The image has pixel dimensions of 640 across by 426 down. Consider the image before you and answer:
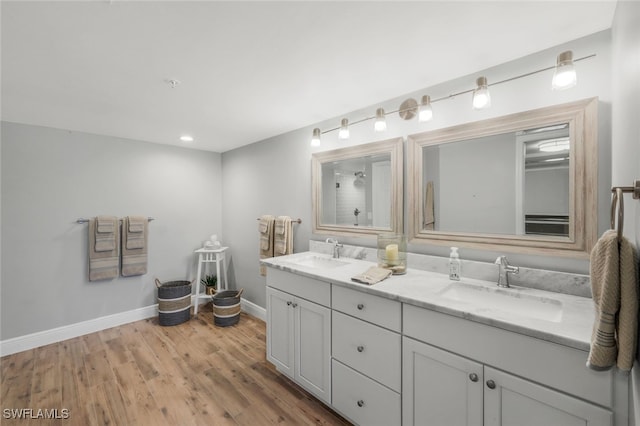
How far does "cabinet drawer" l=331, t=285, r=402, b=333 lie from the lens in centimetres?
141

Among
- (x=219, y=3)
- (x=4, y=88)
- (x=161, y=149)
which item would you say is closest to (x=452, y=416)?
(x=219, y=3)

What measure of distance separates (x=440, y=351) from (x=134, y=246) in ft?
10.8

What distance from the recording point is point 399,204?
2.00m

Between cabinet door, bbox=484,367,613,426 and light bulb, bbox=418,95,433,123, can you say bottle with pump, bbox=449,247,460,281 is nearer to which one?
cabinet door, bbox=484,367,613,426

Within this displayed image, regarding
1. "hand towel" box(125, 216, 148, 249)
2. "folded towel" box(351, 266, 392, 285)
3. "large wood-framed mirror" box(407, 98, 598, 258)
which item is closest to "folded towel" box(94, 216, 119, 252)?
"hand towel" box(125, 216, 148, 249)

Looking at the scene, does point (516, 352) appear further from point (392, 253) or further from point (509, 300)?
point (392, 253)

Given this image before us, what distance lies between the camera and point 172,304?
122 inches

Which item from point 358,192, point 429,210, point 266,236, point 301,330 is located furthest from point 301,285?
point 266,236

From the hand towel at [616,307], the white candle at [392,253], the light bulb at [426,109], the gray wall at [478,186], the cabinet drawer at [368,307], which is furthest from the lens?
the white candle at [392,253]

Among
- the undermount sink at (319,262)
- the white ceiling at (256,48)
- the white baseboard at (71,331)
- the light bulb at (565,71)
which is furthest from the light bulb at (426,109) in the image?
the white baseboard at (71,331)

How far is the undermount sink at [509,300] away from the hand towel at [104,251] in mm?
3346

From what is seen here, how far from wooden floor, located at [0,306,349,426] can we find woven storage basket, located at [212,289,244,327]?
16 cm

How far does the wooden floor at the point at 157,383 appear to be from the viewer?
5.81ft

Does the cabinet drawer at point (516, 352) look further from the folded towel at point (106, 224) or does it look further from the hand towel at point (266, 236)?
the folded towel at point (106, 224)
